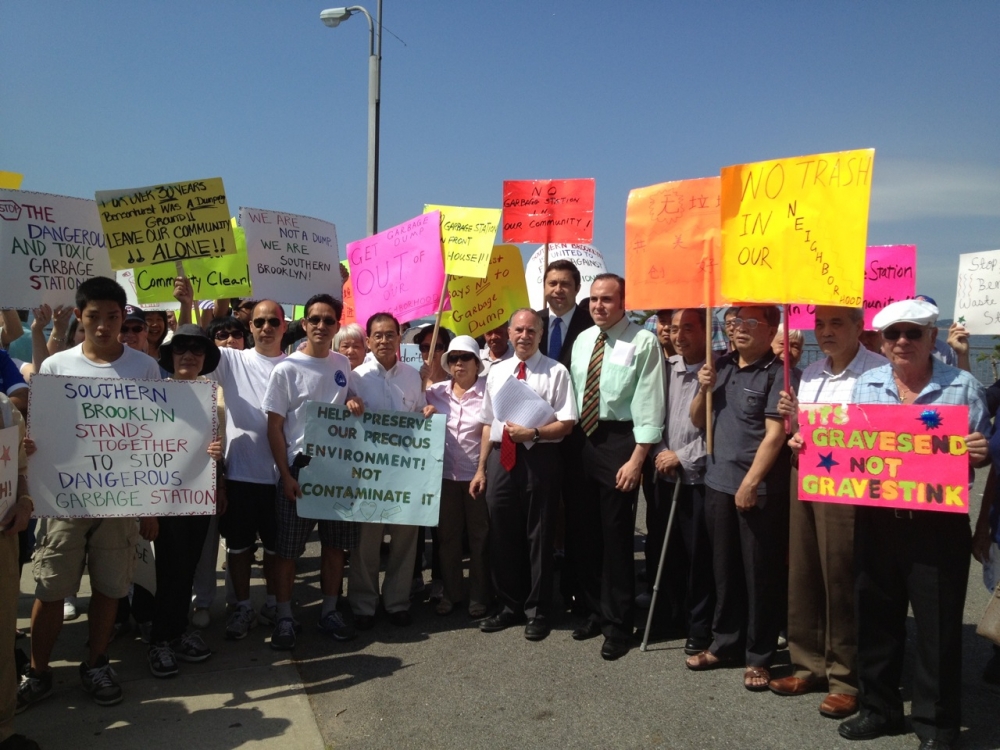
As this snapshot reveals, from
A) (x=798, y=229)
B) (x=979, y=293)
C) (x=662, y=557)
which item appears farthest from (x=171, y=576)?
(x=979, y=293)

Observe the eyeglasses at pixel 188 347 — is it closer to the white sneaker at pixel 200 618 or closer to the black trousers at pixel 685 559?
the white sneaker at pixel 200 618

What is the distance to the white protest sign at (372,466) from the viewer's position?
16.4 feet

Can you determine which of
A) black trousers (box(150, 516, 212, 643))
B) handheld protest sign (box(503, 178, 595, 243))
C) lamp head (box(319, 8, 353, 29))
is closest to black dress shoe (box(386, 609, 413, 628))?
black trousers (box(150, 516, 212, 643))

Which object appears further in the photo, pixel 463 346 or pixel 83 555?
pixel 463 346

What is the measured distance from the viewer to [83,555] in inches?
164

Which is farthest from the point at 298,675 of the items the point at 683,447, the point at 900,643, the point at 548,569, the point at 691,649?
the point at 900,643

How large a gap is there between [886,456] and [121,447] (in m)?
4.01

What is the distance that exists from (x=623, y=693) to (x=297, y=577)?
3354 millimetres

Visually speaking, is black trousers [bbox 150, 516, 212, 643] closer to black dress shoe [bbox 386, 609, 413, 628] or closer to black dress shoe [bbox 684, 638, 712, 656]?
black dress shoe [bbox 386, 609, 413, 628]

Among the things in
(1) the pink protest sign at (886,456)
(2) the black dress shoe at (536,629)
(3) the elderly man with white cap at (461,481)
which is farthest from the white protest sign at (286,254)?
(1) the pink protest sign at (886,456)

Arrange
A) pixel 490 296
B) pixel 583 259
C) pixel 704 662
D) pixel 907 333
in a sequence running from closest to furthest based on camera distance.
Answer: pixel 907 333
pixel 704 662
pixel 490 296
pixel 583 259

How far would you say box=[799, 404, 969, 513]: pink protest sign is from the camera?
346cm

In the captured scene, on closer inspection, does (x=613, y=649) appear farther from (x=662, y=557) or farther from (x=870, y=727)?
(x=870, y=727)

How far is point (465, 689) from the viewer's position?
4.29 metres
